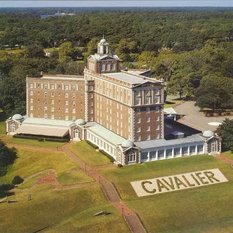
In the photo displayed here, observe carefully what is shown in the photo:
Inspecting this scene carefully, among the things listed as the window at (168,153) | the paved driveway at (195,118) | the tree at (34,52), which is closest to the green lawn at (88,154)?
the window at (168,153)

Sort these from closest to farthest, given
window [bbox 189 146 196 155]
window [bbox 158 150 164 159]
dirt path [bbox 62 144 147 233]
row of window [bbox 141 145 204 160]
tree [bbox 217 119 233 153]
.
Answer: dirt path [bbox 62 144 147 233]
row of window [bbox 141 145 204 160]
window [bbox 158 150 164 159]
window [bbox 189 146 196 155]
tree [bbox 217 119 233 153]

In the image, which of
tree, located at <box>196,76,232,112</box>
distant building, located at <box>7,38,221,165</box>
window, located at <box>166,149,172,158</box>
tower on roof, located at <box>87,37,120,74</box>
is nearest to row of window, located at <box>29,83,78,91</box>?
distant building, located at <box>7,38,221,165</box>

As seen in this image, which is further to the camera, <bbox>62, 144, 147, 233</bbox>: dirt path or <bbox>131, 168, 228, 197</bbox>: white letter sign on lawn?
<bbox>131, 168, 228, 197</bbox>: white letter sign on lawn

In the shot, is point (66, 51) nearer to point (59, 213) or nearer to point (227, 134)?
point (227, 134)

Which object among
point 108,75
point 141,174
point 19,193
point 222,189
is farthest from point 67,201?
point 108,75

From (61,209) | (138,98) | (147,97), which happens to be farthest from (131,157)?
(61,209)

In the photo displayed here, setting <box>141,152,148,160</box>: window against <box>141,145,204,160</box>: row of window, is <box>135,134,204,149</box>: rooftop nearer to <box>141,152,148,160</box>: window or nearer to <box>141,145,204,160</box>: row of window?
<box>141,145,204,160</box>: row of window
